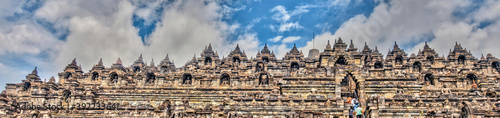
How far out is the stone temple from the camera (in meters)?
37.3

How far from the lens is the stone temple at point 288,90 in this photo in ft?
122

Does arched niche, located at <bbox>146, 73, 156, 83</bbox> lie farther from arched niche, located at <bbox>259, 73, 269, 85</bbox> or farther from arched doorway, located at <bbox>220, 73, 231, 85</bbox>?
arched niche, located at <bbox>259, 73, 269, 85</bbox>

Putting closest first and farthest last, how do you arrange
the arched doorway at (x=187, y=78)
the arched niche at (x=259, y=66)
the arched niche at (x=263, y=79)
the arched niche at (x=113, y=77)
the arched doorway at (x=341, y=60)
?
the arched doorway at (x=341, y=60), the arched niche at (x=263, y=79), the arched doorway at (x=187, y=78), the arched niche at (x=113, y=77), the arched niche at (x=259, y=66)

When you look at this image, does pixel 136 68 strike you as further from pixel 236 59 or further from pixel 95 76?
pixel 236 59

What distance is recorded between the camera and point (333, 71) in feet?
151

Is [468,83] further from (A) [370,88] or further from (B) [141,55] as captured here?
(B) [141,55]

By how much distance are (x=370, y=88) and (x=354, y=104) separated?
11.4 metres

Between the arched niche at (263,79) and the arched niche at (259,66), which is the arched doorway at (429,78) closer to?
the arched niche at (263,79)

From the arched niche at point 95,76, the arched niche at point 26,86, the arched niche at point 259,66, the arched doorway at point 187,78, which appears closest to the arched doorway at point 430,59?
the arched niche at point 259,66

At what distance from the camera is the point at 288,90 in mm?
44125

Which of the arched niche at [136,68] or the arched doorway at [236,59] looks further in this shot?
the arched niche at [136,68]

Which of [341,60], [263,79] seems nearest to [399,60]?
[341,60]

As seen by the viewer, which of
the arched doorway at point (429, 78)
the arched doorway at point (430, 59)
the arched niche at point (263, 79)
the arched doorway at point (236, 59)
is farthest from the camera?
the arched doorway at point (236, 59)

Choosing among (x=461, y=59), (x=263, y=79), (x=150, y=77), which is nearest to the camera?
(x=263, y=79)
